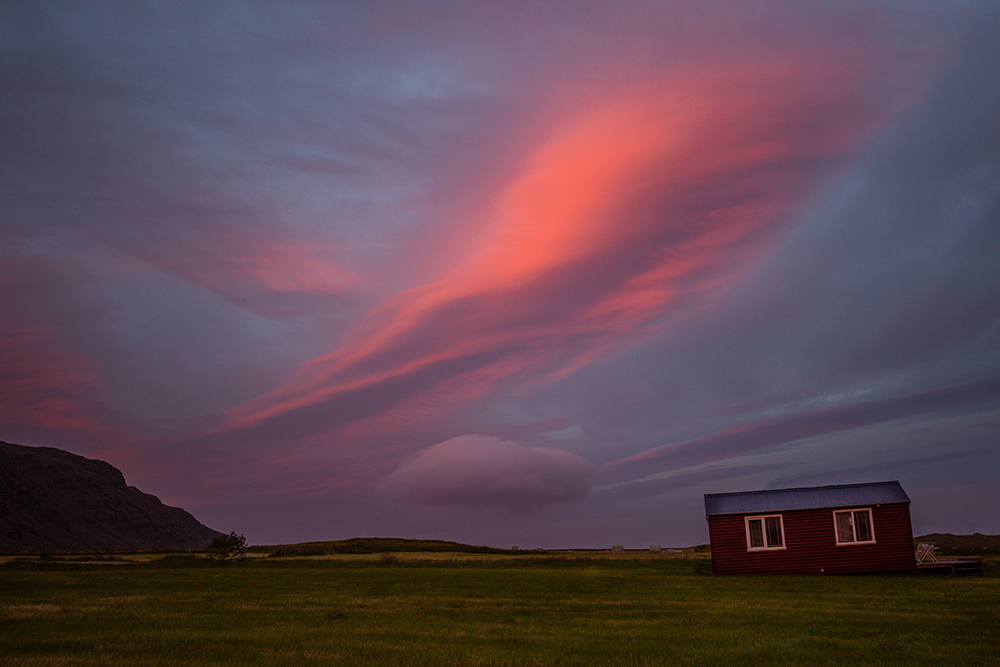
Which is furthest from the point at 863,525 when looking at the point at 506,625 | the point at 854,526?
the point at 506,625

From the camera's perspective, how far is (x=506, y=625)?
57.8 ft

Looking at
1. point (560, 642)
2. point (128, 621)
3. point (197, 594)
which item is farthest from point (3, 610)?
point (560, 642)

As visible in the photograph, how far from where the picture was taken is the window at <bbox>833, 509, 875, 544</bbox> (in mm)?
41375

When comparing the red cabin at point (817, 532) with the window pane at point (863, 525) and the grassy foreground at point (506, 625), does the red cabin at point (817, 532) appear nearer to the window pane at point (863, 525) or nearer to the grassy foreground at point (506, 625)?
the window pane at point (863, 525)

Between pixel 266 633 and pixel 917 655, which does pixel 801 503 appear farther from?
pixel 266 633

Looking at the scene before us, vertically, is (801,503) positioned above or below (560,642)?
above

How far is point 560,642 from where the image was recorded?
1468 centimetres

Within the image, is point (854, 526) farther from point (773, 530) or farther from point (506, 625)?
point (506, 625)

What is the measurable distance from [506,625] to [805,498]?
31.3m

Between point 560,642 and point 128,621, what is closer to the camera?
point 560,642

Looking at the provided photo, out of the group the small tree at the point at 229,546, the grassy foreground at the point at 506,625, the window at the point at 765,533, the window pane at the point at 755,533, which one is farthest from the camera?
the small tree at the point at 229,546

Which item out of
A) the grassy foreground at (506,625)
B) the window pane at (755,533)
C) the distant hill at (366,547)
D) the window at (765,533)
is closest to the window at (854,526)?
the window at (765,533)

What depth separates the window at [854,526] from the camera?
41375mm

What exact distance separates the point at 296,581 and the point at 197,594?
8607 millimetres
